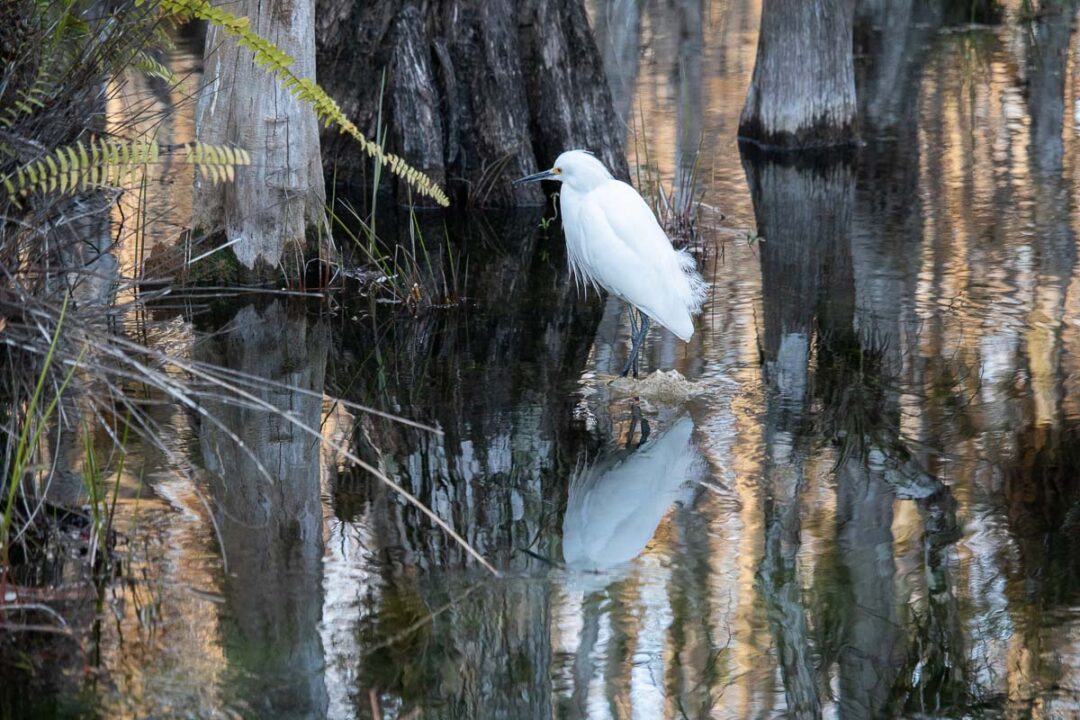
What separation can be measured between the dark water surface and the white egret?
203 mm

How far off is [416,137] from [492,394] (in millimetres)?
3360

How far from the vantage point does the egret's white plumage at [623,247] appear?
500 cm

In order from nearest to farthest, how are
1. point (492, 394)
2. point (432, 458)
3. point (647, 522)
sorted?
point (647, 522) → point (432, 458) → point (492, 394)

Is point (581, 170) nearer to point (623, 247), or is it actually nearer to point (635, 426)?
point (623, 247)

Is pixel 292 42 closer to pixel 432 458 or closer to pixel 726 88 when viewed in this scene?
pixel 432 458

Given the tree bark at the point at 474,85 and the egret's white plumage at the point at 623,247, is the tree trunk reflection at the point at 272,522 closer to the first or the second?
the egret's white plumage at the point at 623,247

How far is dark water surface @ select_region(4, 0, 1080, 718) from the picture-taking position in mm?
2793

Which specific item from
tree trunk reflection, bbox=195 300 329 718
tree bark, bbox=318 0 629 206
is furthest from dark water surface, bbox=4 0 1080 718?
tree bark, bbox=318 0 629 206

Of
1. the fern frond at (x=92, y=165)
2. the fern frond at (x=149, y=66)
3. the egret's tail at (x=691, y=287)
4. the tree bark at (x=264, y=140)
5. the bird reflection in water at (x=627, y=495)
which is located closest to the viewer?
the fern frond at (x=92, y=165)

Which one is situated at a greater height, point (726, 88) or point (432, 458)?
point (726, 88)

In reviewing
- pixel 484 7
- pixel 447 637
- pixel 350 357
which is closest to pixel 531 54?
pixel 484 7

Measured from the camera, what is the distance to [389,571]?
10.8 feet

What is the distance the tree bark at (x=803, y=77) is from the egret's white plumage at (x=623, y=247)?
3.29 metres

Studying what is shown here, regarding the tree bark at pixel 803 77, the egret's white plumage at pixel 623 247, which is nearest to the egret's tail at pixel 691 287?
the egret's white plumage at pixel 623 247
